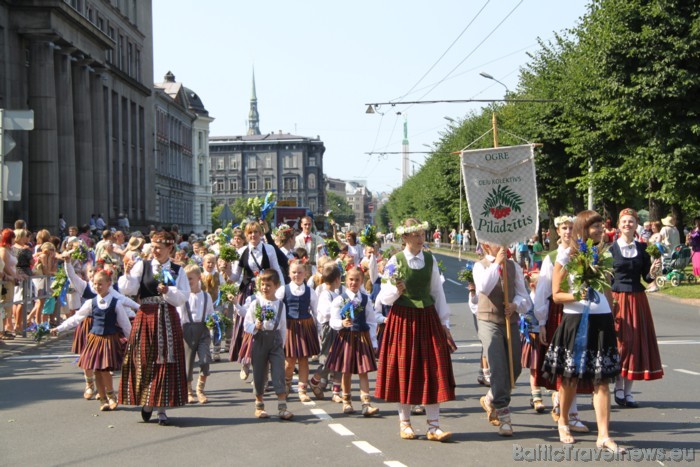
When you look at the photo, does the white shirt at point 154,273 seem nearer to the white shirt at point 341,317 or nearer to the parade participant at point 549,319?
the white shirt at point 341,317

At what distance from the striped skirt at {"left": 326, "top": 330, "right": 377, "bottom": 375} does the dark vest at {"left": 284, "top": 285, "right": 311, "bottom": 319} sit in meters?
0.63

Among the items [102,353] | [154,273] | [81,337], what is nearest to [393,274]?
[154,273]

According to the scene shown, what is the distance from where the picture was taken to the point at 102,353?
10.5 metres

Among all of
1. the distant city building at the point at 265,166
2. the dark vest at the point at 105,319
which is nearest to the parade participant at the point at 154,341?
the dark vest at the point at 105,319

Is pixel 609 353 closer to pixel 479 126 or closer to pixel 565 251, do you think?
pixel 565 251

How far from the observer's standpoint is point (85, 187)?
45562mm

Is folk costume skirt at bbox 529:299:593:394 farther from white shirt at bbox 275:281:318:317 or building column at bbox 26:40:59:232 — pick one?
building column at bbox 26:40:59:232

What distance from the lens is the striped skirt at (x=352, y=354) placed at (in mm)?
10328

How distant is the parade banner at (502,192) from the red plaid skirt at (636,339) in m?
1.63

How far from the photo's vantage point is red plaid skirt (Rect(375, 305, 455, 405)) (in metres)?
8.52

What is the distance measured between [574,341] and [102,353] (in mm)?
5156

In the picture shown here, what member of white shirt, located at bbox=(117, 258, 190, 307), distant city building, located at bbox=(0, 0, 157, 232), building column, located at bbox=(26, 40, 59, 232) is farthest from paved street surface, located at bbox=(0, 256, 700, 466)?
building column, located at bbox=(26, 40, 59, 232)

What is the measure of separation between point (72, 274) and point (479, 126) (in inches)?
2344

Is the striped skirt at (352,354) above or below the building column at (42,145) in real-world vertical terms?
below
